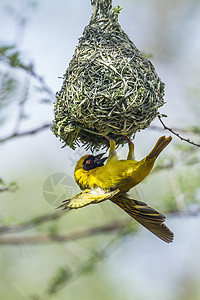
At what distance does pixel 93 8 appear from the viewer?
3213mm

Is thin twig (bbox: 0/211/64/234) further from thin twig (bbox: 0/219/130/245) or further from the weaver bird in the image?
the weaver bird

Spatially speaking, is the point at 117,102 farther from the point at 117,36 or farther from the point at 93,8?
the point at 93,8

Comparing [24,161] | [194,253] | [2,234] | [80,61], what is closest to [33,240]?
[2,234]

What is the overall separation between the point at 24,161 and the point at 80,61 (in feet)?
24.7

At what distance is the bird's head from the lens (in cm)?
324

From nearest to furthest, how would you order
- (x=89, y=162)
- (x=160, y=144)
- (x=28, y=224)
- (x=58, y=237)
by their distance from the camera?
(x=160, y=144)
(x=89, y=162)
(x=28, y=224)
(x=58, y=237)

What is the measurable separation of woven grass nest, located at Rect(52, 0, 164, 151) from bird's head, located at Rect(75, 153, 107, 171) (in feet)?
0.45

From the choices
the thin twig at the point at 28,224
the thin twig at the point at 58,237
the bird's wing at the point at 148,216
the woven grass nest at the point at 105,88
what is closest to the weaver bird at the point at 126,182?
the bird's wing at the point at 148,216

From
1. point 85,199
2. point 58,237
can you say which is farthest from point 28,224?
point 85,199

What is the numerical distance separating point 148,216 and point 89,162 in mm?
617

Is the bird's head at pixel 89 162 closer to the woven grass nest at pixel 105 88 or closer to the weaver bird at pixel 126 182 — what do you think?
the weaver bird at pixel 126 182

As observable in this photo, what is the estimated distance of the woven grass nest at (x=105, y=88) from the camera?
2.86m

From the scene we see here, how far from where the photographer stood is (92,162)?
3.25 meters

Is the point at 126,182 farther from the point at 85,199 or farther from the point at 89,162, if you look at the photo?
the point at 85,199
